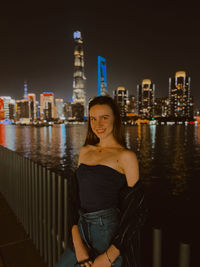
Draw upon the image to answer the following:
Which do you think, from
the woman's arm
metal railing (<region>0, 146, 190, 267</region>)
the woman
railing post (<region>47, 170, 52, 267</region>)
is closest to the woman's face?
the woman

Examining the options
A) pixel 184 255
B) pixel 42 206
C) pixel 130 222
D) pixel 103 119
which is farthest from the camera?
pixel 42 206

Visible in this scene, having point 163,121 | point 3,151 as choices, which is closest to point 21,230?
point 3,151

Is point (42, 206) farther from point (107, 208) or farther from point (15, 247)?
point (107, 208)

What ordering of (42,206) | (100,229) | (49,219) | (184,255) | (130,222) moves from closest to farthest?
(184,255) < (130,222) < (100,229) < (49,219) < (42,206)

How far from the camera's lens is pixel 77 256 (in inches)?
63.3

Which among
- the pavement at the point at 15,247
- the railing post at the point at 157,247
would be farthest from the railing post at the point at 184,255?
the pavement at the point at 15,247

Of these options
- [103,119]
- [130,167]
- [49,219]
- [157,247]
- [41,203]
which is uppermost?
[103,119]

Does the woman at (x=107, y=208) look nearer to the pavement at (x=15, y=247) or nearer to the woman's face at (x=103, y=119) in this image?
the woman's face at (x=103, y=119)

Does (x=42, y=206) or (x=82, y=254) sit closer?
(x=82, y=254)

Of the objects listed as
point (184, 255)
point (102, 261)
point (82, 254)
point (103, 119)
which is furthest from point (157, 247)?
Result: point (103, 119)

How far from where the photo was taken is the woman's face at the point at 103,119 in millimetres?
1767

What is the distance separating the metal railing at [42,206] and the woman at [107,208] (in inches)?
9.3

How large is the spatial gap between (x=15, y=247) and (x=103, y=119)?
107 inches

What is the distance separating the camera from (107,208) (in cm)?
159
